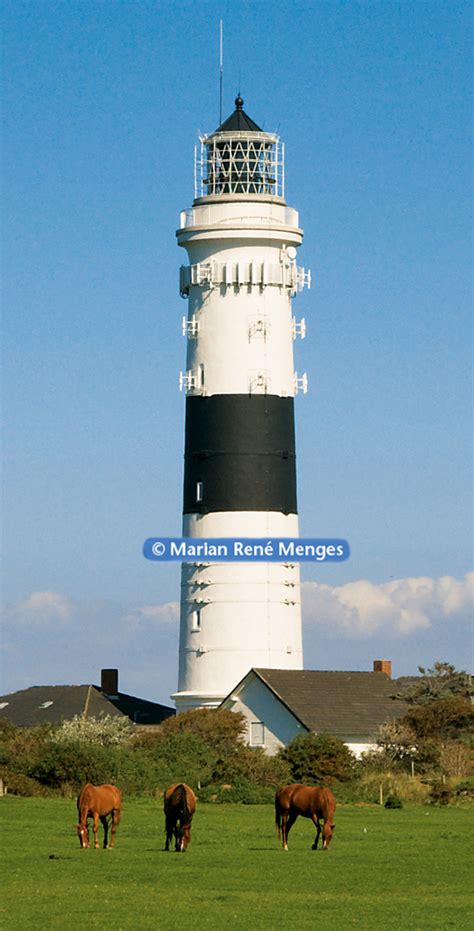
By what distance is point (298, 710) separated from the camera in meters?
62.2

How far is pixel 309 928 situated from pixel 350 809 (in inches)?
1059

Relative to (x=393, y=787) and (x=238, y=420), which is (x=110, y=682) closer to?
(x=238, y=420)

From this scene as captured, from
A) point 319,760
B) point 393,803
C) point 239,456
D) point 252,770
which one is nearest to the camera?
point 393,803

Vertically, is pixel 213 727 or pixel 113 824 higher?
pixel 213 727

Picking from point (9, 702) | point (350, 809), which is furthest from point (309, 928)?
point (9, 702)

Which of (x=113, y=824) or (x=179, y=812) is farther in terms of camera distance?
(x=113, y=824)

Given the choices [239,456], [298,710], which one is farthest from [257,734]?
[239,456]

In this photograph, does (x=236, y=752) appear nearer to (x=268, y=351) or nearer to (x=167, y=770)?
(x=167, y=770)

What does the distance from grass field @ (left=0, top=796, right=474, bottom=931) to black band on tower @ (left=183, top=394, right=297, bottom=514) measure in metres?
19.1

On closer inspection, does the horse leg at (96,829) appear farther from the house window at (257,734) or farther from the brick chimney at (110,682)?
the brick chimney at (110,682)

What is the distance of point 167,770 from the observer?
5528cm

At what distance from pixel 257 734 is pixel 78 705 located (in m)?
14.9

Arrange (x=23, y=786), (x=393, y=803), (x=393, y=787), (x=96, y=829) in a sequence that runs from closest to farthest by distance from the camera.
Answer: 1. (x=96, y=829)
2. (x=393, y=803)
3. (x=23, y=786)
4. (x=393, y=787)

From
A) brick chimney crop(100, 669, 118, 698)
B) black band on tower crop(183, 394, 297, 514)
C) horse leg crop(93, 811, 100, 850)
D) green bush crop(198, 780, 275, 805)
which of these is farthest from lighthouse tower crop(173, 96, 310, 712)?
horse leg crop(93, 811, 100, 850)
